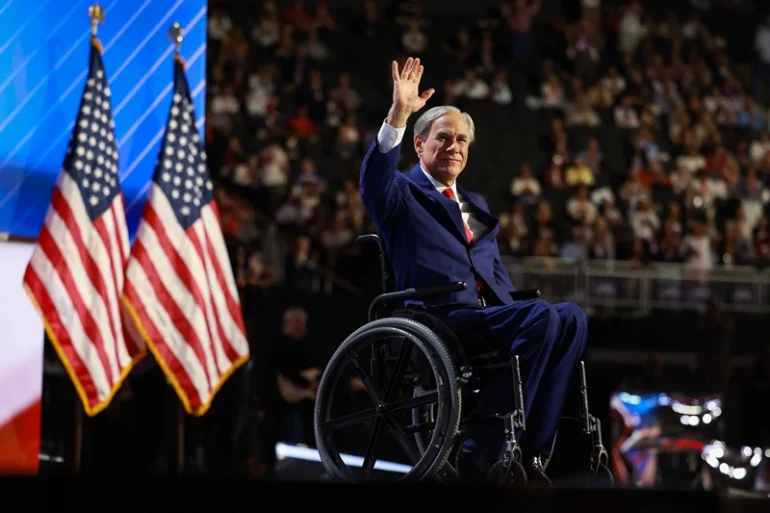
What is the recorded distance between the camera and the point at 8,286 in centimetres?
552

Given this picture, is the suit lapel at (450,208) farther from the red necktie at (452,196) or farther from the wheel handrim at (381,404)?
the wheel handrim at (381,404)

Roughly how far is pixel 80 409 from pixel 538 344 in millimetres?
3222

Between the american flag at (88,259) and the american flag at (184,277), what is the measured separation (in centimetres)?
14

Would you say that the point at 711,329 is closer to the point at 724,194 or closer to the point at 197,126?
the point at 724,194

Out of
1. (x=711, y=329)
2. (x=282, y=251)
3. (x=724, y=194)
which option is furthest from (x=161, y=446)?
(x=724, y=194)

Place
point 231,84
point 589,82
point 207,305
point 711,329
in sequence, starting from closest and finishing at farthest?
point 207,305 < point 711,329 < point 231,84 < point 589,82

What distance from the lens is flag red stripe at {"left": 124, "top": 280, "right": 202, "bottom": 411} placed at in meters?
5.73

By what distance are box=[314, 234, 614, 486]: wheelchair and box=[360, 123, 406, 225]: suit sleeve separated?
0.96ft

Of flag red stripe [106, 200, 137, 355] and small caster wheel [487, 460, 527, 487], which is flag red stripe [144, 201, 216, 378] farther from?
small caster wheel [487, 460, 527, 487]

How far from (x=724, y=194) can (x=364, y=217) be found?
14.7ft

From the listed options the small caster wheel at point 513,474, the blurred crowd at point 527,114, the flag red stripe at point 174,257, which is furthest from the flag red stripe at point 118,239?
the blurred crowd at point 527,114

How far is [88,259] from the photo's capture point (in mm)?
5582

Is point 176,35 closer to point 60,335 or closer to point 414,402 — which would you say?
point 60,335

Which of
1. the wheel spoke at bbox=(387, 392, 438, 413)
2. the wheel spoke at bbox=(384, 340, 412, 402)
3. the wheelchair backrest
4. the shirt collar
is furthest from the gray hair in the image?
the wheel spoke at bbox=(387, 392, 438, 413)
